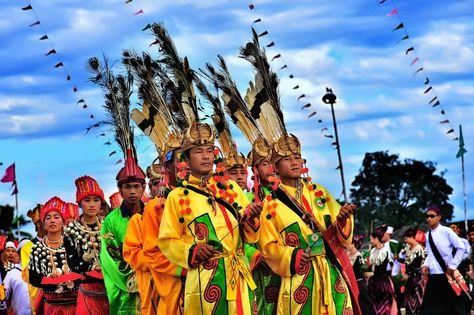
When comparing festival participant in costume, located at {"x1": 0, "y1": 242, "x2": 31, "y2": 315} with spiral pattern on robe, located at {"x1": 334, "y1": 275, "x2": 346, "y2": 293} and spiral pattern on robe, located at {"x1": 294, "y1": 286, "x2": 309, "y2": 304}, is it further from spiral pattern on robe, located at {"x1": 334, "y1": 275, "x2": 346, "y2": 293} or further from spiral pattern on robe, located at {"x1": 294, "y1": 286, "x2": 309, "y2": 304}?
spiral pattern on robe, located at {"x1": 334, "y1": 275, "x2": 346, "y2": 293}

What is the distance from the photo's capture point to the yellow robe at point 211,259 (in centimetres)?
960

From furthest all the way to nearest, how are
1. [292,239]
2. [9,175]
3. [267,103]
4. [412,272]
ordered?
[9,175], [412,272], [267,103], [292,239]

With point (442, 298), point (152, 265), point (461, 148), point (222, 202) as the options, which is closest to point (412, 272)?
point (461, 148)

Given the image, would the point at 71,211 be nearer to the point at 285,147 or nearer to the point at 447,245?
the point at 285,147

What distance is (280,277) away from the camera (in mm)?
11406

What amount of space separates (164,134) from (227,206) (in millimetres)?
Answer: 1592

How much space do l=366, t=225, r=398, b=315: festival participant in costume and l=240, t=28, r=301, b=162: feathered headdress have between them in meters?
9.78

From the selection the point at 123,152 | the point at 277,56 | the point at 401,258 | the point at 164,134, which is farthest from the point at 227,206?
the point at 401,258

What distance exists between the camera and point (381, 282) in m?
21.1

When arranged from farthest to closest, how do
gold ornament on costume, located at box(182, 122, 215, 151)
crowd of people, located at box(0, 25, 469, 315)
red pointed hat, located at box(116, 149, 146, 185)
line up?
red pointed hat, located at box(116, 149, 146, 185) < gold ornament on costume, located at box(182, 122, 215, 151) < crowd of people, located at box(0, 25, 469, 315)

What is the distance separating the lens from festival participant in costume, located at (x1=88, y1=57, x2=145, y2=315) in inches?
457

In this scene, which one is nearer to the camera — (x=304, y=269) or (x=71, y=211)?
(x=304, y=269)

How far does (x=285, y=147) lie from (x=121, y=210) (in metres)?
1.76

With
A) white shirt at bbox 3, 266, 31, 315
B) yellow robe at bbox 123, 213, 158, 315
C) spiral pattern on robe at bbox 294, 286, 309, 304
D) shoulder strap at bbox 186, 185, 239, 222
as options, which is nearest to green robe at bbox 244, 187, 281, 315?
spiral pattern on robe at bbox 294, 286, 309, 304
